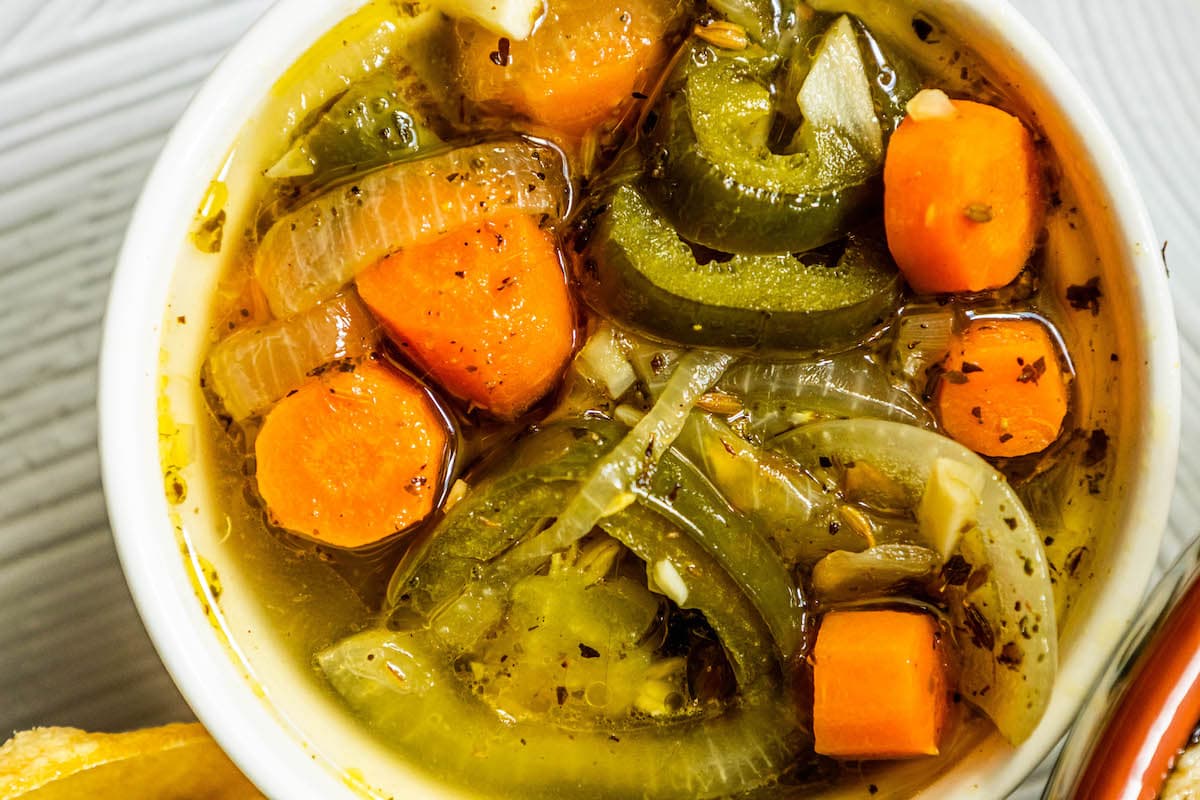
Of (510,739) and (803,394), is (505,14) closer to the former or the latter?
(803,394)

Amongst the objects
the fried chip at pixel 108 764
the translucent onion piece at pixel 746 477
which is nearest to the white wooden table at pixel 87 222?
the fried chip at pixel 108 764

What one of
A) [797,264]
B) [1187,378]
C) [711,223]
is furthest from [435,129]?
[1187,378]

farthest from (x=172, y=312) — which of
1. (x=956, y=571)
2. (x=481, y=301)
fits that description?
(x=956, y=571)

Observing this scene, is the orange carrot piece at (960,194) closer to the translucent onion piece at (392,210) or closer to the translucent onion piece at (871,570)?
the translucent onion piece at (871,570)

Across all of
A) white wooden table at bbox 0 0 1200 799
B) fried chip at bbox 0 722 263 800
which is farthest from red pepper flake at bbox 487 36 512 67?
fried chip at bbox 0 722 263 800

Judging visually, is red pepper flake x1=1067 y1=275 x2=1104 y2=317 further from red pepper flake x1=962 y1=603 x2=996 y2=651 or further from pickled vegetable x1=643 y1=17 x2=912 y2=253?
red pepper flake x1=962 y1=603 x2=996 y2=651

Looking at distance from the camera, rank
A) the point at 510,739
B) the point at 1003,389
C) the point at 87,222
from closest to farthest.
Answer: the point at 1003,389 < the point at 510,739 < the point at 87,222
